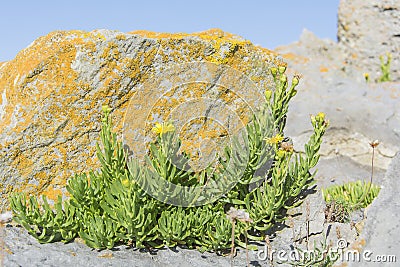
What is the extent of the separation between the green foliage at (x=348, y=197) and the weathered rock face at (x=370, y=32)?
778cm

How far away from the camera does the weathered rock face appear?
13.1m

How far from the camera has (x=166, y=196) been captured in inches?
175

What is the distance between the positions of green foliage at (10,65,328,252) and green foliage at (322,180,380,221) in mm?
670

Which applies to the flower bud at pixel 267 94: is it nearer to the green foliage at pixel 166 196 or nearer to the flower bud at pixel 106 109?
the green foliage at pixel 166 196

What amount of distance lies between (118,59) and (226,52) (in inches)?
43.8

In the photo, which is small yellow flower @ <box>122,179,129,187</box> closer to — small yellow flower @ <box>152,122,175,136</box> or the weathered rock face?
small yellow flower @ <box>152,122,175,136</box>

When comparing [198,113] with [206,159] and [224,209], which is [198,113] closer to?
[206,159]

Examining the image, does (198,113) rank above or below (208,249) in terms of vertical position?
above

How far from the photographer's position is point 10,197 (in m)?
4.78

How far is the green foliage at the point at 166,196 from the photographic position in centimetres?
436

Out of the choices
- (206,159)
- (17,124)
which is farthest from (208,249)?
(17,124)

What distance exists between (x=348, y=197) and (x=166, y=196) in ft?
8.91

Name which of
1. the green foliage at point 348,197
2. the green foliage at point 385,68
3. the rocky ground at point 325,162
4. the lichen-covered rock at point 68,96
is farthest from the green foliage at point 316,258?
the green foliage at point 385,68

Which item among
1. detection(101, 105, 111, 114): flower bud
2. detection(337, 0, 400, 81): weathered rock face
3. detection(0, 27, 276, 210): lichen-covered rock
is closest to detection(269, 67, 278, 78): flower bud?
detection(0, 27, 276, 210): lichen-covered rock
